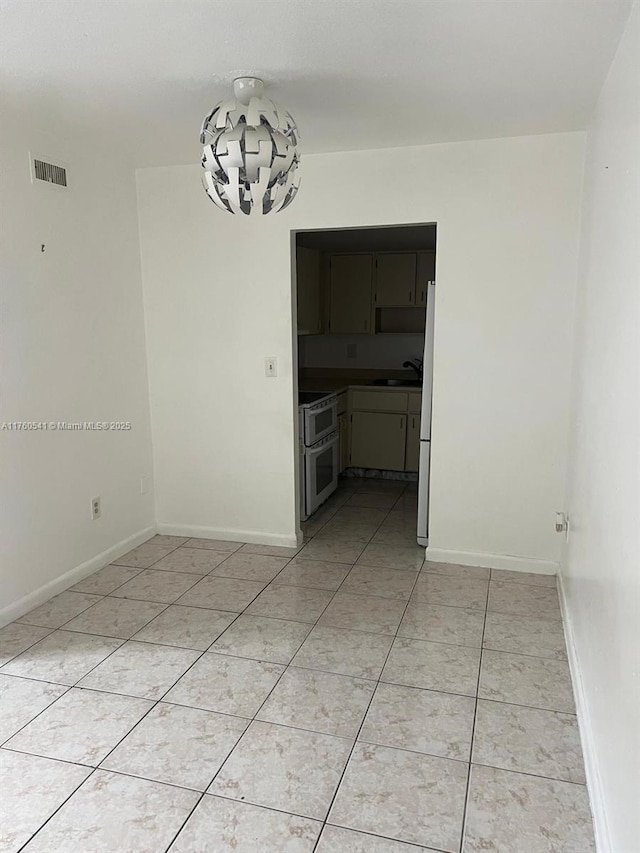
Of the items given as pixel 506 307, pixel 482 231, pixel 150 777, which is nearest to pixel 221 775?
pixel 150 777

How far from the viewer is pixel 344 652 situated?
2.62 m

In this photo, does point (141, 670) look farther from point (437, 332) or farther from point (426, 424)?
point (437, 332)

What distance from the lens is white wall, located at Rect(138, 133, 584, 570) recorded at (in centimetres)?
316

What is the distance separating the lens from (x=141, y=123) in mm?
2826

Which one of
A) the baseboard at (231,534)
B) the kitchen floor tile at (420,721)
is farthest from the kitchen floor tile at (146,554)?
the kitchen floor tile at (420,721)

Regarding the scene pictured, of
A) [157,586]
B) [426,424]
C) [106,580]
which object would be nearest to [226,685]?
[157,586]

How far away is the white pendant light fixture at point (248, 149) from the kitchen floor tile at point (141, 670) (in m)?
1.88

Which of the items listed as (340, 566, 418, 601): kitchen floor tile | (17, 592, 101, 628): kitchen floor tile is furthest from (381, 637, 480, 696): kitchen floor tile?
(17, 592, 101, 628): kitchen floor tile

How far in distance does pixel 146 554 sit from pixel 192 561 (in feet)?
1.10

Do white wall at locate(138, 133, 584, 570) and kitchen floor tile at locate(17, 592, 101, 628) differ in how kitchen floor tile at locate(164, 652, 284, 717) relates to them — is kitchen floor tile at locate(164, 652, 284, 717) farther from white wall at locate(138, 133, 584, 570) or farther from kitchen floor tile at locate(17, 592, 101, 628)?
white wall at locate(138, 133, 584, 570)

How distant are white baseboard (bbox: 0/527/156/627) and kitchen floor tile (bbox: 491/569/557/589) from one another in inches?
87.6

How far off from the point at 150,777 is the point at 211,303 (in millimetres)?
2617

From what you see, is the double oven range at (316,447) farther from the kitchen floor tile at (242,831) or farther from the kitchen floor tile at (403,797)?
the kitchen floor tile at (242,831)

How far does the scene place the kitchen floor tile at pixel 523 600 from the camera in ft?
9.71
